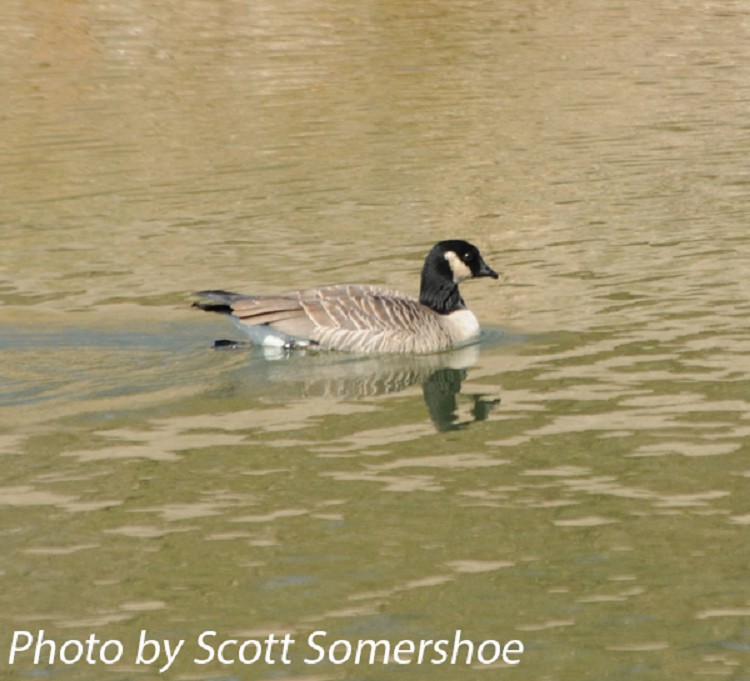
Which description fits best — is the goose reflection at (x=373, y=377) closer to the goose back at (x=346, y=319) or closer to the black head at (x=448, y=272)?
the goose back at (x=346, y=319)

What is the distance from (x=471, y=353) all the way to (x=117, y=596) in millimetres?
7150

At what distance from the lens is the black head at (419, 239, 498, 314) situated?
18.0 meters

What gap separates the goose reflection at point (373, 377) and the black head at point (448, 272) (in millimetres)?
578

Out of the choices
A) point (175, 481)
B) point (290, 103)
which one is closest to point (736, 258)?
point (175, 481)

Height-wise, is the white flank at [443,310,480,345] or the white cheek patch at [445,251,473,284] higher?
the white cheek patch at [445,251,473,284]

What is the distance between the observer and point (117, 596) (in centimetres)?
1112

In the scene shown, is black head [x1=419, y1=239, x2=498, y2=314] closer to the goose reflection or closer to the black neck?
the black neck

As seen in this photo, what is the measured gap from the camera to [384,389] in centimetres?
1641

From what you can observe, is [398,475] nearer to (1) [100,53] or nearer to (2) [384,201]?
(2) [384,201]

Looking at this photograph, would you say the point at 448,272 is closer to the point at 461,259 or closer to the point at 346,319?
the point at 461,259

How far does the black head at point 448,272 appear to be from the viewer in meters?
18.0

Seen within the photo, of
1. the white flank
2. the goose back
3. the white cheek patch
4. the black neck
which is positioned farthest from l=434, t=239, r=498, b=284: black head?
the goose back

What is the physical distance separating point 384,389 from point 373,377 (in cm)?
42

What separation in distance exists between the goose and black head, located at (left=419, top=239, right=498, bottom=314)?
0.34 meters
